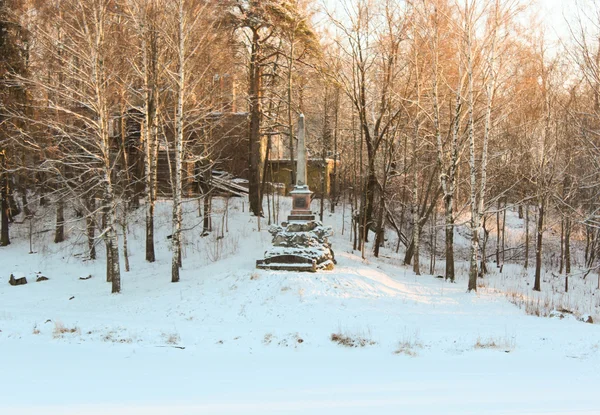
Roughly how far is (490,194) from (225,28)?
15.7m

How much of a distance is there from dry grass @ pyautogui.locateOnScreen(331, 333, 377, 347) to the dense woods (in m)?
5.90

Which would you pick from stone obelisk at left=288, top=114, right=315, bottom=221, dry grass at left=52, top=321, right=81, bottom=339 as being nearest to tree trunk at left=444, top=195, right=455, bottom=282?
stone obelisk at left=288, top=114, right=315, bottom=221

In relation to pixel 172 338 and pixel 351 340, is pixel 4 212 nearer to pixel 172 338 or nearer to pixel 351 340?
pixel 172 338

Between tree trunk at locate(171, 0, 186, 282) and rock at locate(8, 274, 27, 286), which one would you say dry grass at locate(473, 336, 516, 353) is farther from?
rock at locate(8, 274, 27, 286)

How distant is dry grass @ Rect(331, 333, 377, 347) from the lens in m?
7.25

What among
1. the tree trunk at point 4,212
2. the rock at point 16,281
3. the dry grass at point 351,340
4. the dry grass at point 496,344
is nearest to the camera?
the dry grass at point 496,344

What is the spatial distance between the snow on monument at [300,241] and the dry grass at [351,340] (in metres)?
4.06

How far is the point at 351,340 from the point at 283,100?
13415 mm

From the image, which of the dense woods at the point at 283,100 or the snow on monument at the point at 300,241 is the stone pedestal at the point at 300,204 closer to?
the snow on monument at the point at 300,241

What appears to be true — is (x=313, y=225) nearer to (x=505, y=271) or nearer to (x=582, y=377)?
(x=582, y=377)

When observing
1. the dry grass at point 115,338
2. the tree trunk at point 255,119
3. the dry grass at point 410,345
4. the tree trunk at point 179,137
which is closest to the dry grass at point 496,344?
the dry grass at point 410,345

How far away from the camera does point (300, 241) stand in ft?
40.7

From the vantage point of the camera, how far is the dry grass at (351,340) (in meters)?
7.25

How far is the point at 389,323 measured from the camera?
839 centimetres
